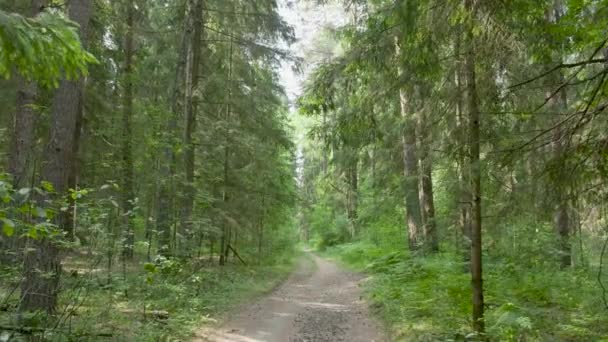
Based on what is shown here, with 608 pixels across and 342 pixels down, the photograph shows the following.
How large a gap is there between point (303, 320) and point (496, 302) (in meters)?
4.07

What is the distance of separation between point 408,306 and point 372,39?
545cm

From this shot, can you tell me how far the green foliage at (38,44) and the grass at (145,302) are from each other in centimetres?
281

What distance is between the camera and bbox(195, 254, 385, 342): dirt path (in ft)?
26.4

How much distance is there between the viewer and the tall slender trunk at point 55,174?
5.92 m

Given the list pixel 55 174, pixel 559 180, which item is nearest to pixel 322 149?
pixel 55 174

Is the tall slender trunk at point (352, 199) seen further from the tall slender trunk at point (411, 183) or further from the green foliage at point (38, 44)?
the green foliage at point (38, 44)

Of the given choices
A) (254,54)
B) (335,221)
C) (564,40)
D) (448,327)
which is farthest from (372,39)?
(335,221)

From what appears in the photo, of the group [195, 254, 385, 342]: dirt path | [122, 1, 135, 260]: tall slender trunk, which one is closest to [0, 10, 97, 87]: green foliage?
[195, 254, 385, 342]: dirt path

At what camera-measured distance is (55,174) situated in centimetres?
655

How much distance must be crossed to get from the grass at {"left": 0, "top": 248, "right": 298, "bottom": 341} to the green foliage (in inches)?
111

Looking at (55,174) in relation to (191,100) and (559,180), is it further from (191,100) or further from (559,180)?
(559,180)

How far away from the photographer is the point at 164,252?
10078 millimetres

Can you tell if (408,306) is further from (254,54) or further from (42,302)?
(254,54)

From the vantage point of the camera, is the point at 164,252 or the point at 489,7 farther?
the point at 164,252
